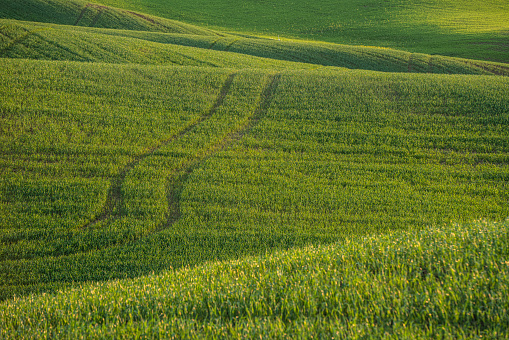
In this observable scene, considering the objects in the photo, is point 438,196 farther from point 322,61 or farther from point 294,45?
point 294,45

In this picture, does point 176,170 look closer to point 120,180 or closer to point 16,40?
point 120,180

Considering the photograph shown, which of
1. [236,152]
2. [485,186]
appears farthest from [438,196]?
[236,152]

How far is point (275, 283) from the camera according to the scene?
19.1ft

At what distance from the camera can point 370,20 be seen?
6850 centimetres

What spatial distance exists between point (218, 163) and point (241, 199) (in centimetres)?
343

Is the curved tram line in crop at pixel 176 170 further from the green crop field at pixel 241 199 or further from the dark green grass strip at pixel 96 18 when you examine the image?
the dark green grass strip at pixel 96 18

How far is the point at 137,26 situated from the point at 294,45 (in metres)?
26.9

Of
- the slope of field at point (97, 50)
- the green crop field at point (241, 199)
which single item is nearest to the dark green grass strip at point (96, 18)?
the slope of field at point (97, 50)

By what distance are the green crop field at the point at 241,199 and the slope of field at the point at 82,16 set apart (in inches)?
698

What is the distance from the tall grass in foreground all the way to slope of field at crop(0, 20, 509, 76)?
102ft

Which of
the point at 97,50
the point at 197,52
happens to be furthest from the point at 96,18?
the point at 197,52

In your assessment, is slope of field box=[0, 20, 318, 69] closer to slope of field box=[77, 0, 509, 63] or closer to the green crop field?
the green crop field

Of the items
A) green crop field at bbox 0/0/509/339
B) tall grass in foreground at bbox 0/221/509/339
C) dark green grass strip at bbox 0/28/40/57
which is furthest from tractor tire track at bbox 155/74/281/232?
dark green grass strip at bbox 0/28/40/57

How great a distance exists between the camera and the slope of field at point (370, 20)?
54.8 meters
